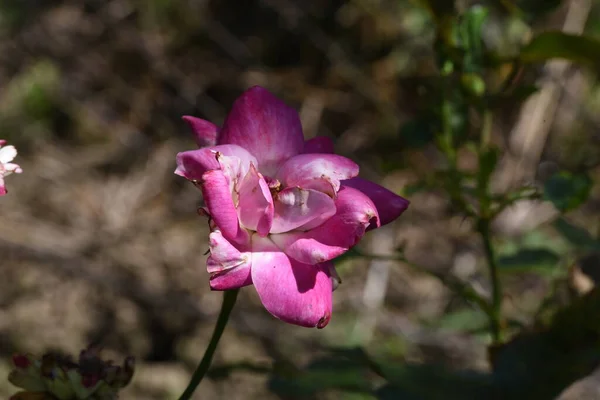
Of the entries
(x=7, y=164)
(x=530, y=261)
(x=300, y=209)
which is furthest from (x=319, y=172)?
(x=530, y=261)

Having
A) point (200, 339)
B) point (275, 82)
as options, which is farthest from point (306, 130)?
point (200, 339)

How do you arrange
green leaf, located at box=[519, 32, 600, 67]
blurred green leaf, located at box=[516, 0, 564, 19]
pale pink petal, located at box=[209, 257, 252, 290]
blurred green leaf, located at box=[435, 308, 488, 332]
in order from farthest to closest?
blurred green leaf, located at box=[435, 308, 488, 332]
blurred green leaf, located at box=[516, 0, 564, 19]
green leaf, located at box=[519, 32, 600, 67]
pale pink petal, located at box=[209, 257, 252, 290]

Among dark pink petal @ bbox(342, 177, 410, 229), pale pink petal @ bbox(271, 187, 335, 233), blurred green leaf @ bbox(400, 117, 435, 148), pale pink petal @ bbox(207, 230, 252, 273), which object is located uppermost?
blurred green leaf @ bbox(400, 117, 435, 148)

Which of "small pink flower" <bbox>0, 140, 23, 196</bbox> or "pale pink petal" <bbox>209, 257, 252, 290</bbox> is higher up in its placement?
"small pink flower" <bbox>0, 140, 23, 196</bbox>

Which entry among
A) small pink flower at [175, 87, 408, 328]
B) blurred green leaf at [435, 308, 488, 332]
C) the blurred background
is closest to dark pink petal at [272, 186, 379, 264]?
small pink flower at [175, 87, 408, 328]

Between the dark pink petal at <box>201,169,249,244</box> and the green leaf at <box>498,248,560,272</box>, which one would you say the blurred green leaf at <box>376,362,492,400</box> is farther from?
the dark pink petal at <box>201,169,249,244</box>

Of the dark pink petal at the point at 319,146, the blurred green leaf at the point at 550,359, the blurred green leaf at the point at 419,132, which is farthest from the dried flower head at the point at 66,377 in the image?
the blurred green leaf at the point at 419,132
